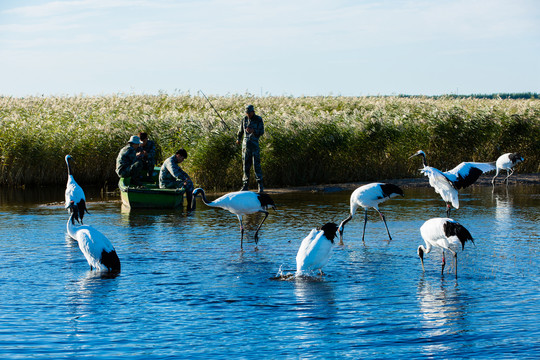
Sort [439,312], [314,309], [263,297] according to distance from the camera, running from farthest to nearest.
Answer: [263,297] < [314,309] < [439,312]

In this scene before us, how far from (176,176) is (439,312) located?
10176mm

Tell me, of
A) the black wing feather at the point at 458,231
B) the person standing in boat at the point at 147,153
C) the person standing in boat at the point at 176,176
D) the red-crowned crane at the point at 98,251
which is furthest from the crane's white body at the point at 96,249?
the person standing in boat at the point at 147,153

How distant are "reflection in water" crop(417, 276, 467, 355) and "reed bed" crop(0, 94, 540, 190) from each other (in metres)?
13.7

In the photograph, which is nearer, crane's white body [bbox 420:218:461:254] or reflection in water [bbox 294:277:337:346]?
reflection in water [bbox 294:277:337:346]

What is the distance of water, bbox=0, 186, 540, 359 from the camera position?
24.1 feet

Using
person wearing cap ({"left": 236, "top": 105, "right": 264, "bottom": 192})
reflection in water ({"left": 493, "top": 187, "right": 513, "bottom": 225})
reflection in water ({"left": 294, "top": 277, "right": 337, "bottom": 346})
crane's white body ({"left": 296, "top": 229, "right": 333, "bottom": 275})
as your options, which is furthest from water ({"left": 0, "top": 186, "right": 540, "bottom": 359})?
person wearing cap ({"left": 236, "top": 105, "right": 264, "bottom": 192})

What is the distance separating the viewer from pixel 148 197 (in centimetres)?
1816

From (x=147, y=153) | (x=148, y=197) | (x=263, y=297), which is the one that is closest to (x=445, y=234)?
(x=263, y=297)

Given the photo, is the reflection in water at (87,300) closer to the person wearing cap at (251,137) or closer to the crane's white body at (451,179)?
the crane's white body at (451,179)

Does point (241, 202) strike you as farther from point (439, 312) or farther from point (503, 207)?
point (503, 207)

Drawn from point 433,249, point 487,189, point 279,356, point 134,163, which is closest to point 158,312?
point 279,356

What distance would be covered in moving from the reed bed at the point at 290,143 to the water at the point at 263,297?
8036 mm

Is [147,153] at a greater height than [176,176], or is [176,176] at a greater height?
[147,153]

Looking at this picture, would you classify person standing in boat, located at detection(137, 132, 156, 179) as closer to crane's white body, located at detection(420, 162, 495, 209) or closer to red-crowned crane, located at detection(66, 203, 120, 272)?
crane's white body, located at detection(420, 162, 495, 209)
